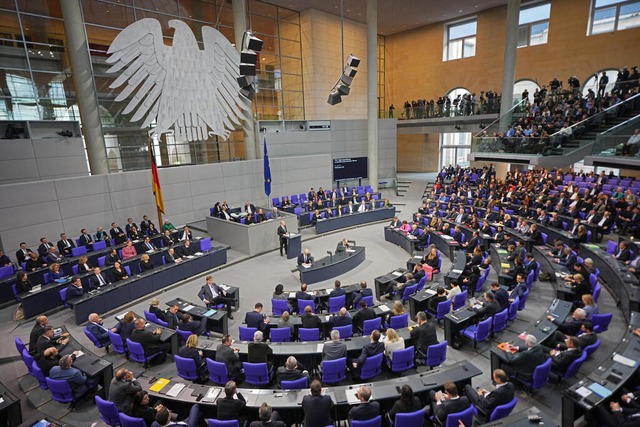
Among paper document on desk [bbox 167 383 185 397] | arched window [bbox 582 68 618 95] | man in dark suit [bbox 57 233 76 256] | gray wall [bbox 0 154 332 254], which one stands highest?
arched window [bbox 582 68 618 95]

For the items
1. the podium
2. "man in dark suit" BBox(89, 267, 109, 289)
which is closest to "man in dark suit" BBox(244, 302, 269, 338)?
"man in dark suit" BBox(89, 267, 109, 289)

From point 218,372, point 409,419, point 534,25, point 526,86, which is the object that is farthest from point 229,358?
point 534,25

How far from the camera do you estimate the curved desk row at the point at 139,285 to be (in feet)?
→ 30.0

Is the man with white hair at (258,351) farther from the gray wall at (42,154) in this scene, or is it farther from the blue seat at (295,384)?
the gray wall at (42,154)

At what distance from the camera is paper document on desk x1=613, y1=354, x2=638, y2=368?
534 cm

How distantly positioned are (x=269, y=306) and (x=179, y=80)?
12631 millimetres

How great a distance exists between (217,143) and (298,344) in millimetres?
15368

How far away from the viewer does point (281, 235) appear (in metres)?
14.0

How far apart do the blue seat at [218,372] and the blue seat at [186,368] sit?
0.25 metres

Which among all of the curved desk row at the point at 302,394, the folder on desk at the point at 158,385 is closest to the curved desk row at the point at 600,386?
the curved desk row at the point at 302,394

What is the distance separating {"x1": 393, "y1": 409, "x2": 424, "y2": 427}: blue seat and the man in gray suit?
1.57 m

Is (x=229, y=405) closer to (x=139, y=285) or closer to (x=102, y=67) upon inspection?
(x=139, y=285)

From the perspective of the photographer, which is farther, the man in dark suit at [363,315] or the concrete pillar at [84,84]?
the concrete pillar at [84,84]

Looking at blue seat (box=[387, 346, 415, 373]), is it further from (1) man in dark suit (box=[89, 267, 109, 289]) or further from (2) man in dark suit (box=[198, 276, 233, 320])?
(1) man in dark suit (box=[89, 267, 109, 289])
